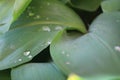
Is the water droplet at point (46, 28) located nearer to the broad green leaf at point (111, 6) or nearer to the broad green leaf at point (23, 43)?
the broad green leaf at point (23, 43)

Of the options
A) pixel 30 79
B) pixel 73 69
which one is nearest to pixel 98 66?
pixel 73 69

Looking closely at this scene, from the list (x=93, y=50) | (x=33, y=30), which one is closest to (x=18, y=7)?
(x=33, y=30)

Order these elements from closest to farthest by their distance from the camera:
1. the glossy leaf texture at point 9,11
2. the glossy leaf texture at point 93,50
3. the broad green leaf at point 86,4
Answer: the glossy leaf texture at point 93,50 < the glossy leaf texture at point 9,11 < the broad green leaf at point 86,4

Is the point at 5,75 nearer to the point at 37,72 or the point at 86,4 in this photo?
the point at 37,72

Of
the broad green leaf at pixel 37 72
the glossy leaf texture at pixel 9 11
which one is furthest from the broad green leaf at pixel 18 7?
the broad green leaf at pixel 37 72

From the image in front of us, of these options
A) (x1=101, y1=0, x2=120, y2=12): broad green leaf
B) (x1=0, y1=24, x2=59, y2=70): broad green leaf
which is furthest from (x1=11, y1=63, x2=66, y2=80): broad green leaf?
(x1=101, y1=0, x2=120, y2=12): broad green leaf

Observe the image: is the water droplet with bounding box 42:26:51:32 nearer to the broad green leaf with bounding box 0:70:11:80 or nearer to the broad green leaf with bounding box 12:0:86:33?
the broad green leaf with bounding box 12:0:86:33

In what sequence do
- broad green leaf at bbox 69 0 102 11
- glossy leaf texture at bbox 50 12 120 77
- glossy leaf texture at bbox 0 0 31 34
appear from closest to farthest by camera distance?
glossy leaf texture at bbox 50 12 120 77 < glossy leaf texture at bbox 0 0 31 34 < broad green leaf at bbox 69 0 102 11
